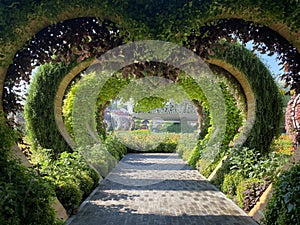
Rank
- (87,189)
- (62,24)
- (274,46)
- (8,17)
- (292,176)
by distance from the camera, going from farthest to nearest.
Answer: (87,189)
(274,46)
(62,24)
(8,17)
(292,176)

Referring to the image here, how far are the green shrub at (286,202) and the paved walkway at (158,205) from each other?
1.28 meters

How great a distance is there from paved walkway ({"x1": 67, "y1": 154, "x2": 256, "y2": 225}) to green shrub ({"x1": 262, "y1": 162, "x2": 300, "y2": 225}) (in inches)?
50.4

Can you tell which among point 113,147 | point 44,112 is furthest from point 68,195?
point 113,147

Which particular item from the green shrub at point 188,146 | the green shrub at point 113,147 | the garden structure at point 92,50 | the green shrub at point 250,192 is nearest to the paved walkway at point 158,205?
the green shrub at point 250,192

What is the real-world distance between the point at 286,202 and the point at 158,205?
263 cm

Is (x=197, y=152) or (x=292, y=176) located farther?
(x=197, y=152)

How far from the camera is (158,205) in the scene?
498cm

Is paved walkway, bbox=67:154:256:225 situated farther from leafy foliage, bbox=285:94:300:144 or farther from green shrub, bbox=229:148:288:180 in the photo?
leafy foliage, bbox=285:94:300:144

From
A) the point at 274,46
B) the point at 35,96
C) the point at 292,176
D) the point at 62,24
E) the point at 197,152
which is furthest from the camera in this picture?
the point at 197,152

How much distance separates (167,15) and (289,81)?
2312mm

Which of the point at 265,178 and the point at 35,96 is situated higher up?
the point at 35,96

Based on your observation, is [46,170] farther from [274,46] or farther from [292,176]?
[274,46]

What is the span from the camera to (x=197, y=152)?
10.2 metres

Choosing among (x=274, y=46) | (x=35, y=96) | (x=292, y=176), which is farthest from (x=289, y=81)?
(x=35, y=96)
